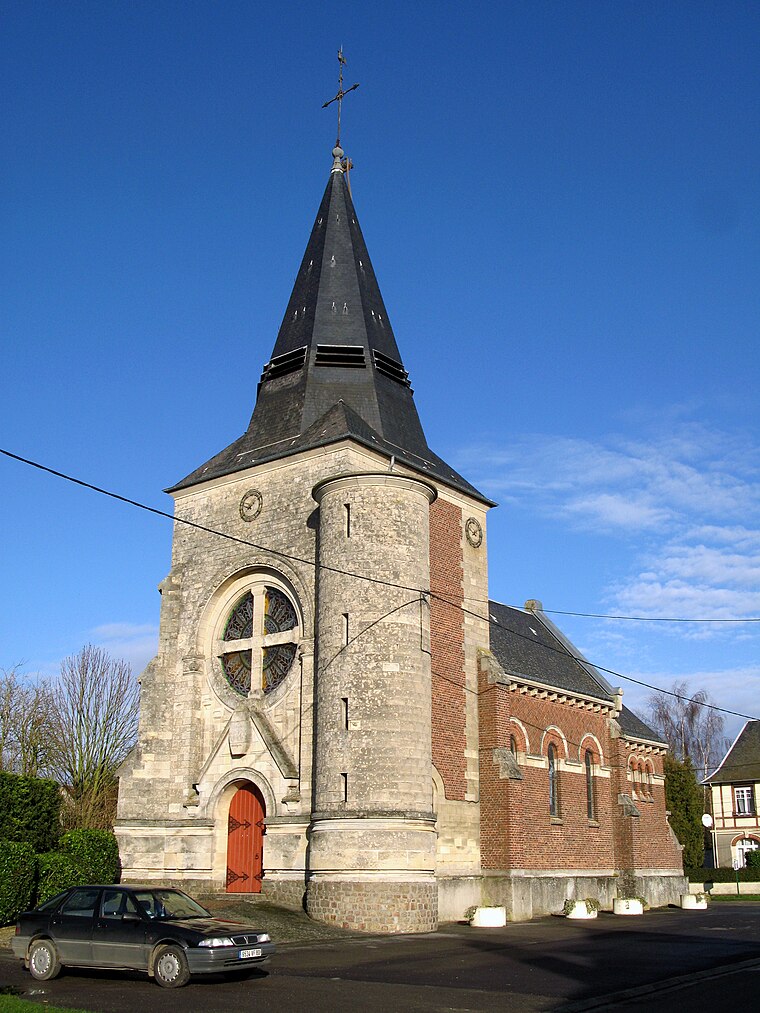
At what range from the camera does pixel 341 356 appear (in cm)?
2895

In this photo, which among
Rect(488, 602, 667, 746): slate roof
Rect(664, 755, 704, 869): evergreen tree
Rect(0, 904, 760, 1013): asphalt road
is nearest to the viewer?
Rect(0, 904, 760, 1013): asphalt road

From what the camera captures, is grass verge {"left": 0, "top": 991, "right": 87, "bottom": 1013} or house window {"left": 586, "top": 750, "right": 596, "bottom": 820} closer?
grass verge {"left": 0, "top": 991, "right": 87, "bottom": 1013}

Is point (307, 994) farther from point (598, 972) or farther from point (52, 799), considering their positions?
point (52, 799)

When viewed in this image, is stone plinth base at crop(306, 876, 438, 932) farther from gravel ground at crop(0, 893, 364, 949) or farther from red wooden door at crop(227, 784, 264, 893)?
Result: red wooden door at crop(227, 784, 264, 893)

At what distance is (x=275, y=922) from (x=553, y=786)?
11817mm

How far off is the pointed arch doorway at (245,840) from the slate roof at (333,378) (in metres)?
8.56

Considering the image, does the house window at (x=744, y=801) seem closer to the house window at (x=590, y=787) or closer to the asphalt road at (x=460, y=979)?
the house window at (x=590, y=787)

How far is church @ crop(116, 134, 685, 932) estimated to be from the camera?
72.2ft

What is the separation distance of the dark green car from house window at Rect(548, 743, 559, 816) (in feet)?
55.4

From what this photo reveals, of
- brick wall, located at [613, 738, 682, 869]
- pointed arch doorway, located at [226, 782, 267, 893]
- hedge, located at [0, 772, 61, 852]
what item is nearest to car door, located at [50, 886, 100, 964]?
hedge, located at [0, 772, 61, 852]

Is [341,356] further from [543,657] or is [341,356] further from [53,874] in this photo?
[53,874]

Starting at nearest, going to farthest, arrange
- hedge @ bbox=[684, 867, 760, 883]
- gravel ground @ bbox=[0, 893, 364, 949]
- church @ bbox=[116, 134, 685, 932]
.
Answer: gravel ground @ bbox=[0, 893, 364, 949], church @ bbox=[116, 134, 685, 932], hedge @ bbox=[684, 867, 760, 883]

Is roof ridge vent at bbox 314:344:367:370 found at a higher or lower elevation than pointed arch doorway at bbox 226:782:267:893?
higher

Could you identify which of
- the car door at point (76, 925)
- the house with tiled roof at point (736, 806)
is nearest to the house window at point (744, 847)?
A: the house with tiled roof at point (736, 806)
